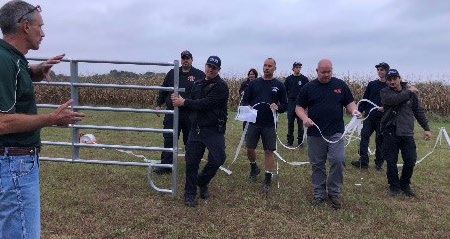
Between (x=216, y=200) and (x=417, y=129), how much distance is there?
13443 mm

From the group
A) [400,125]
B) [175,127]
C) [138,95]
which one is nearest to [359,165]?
[400,125]

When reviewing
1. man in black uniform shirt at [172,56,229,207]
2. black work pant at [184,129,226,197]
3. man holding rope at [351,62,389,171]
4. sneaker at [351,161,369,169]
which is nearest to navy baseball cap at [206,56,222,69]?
man in black uniform shirt at [172,56,229,207]

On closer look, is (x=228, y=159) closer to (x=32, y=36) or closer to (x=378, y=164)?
(x=378, y=164)

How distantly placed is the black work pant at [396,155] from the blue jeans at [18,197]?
220 inches

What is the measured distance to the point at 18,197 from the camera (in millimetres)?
2699

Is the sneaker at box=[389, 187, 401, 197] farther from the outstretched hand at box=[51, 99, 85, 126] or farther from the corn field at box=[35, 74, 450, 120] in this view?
the corn field at box=[35, 74, 450, 120]

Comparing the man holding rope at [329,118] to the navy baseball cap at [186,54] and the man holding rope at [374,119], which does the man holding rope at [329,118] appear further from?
the man holding rope at [374,119]

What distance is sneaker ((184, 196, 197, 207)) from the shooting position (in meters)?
6.08

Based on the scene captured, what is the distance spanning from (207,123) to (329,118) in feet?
5.45

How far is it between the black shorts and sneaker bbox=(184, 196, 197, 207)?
1624mm

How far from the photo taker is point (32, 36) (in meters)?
2.77

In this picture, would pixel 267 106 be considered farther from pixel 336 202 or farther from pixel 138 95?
pixel 138 95

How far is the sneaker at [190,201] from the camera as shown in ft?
19.9

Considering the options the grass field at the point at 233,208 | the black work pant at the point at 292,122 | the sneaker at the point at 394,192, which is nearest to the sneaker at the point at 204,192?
the grass field at the point at 233,208
